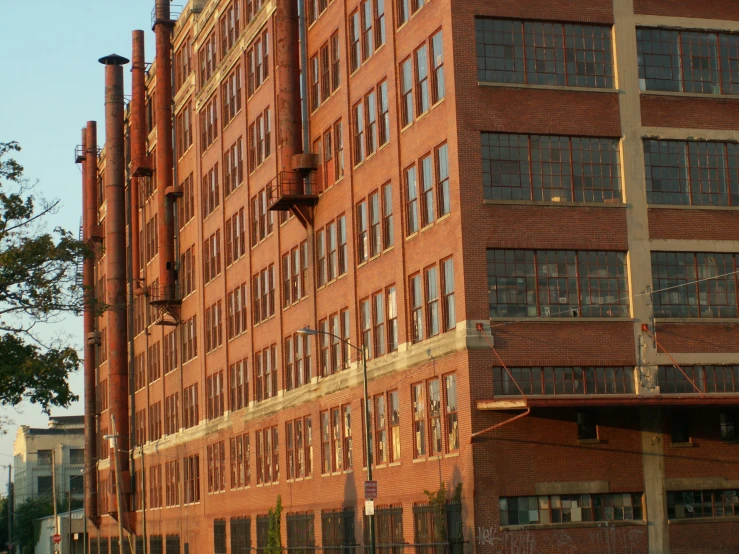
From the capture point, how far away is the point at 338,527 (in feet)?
178

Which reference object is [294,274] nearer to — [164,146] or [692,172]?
[692,172]

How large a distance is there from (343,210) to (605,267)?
48.3 feet

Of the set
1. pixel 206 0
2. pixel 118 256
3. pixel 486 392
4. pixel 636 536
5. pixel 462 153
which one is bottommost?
pixel 636 536

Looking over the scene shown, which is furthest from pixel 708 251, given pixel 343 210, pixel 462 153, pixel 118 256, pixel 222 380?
pixel 118 256

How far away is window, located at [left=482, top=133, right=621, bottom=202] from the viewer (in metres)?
44.4

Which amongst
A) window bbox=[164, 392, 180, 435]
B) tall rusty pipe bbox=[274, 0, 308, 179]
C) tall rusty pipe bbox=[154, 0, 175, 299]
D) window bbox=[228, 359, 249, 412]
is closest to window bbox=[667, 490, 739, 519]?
tall rusty pipe bbox=[274, 0, 308, 179]

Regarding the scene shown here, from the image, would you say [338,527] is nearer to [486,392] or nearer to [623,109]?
[486,392]

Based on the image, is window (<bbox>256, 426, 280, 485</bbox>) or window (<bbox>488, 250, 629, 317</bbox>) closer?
window (<bbox>488, 250, 629, 317</bbox>)

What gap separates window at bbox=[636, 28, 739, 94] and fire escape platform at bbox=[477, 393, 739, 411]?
1165 cm

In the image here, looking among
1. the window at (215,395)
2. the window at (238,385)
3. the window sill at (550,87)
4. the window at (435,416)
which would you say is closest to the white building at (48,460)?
the window at (215,395)

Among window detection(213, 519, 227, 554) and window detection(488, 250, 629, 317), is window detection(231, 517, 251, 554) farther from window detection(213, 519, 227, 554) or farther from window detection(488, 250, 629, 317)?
window detection(488, 250, 629, 317)

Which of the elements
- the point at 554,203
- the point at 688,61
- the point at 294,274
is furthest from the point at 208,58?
the point at 554,203

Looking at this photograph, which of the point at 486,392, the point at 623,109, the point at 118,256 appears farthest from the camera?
the point at 118,256

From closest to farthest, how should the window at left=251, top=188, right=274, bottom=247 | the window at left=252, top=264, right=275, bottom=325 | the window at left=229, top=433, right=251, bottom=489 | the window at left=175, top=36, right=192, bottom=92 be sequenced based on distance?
the window at left=252, top=264, right=275, bottom=325
the window at left=251, top=188, right=274, bottom=247
the window at left=229, top=433, right=251, bottom=489
the window at left=175, top=36, right=192, bottom=92
